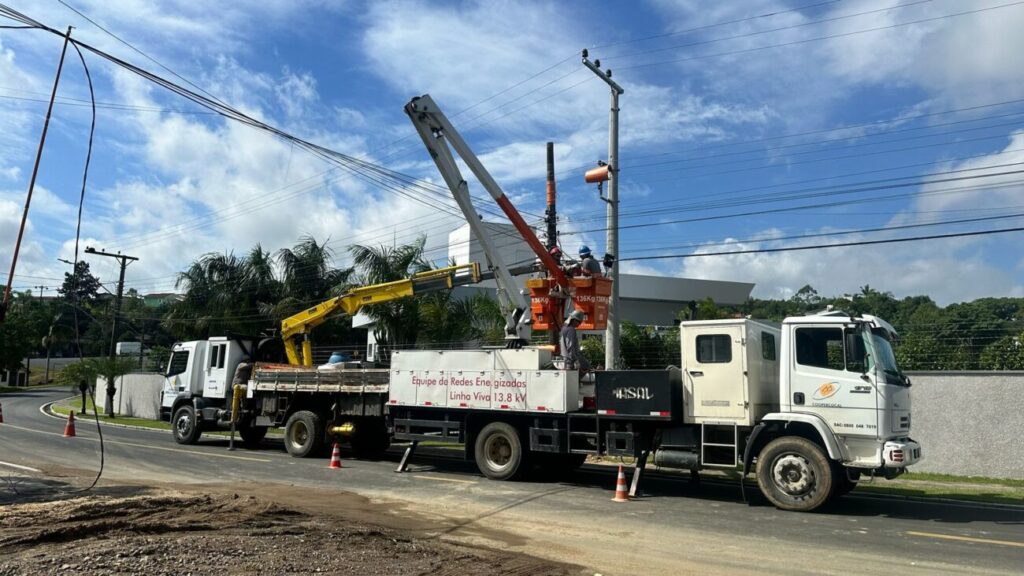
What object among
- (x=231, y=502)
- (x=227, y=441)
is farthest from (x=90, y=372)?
(x=231, y=502)

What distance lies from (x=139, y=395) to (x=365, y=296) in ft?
83.9

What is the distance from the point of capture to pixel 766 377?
11406 millimetres

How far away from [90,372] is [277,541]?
34165 millimetres

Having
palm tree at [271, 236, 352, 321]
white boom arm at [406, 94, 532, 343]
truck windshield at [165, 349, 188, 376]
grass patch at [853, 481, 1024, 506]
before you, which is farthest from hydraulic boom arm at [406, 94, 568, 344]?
palm tree at [271, 236, 352, 321]

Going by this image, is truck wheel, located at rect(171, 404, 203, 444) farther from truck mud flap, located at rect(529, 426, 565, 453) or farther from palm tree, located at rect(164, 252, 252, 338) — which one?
palm tree, located at rect(164, 252, 252, 338)

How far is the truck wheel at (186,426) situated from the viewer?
20156mm

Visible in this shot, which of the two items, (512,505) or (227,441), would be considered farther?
(227,441)

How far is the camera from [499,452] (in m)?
13.5

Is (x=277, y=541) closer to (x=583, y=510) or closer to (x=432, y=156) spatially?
(x=583, y=510)

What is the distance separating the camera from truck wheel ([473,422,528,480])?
42.7ft

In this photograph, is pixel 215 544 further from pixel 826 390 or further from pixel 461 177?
pixel 461 177

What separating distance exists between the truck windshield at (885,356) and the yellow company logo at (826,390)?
672 mm

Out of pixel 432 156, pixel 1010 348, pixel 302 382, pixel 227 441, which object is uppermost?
pixel 432 156

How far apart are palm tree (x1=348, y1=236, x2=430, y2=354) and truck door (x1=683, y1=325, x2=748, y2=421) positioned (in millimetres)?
15723
